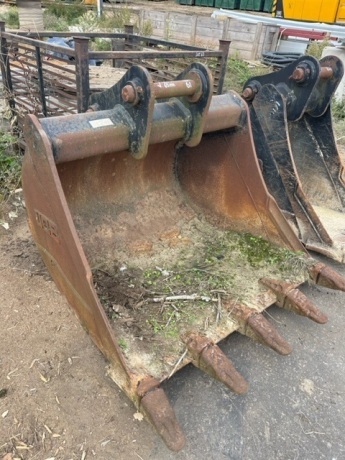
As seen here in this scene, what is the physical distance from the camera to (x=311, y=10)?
12.4 meters

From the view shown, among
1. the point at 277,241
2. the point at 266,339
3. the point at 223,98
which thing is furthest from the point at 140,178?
the point at 266,339

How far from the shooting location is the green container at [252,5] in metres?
16.4

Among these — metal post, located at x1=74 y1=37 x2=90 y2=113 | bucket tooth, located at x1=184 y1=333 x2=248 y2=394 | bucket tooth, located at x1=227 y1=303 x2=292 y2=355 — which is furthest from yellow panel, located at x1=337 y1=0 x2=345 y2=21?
bucket tooth, located at x1=184 y1=333 x2=248 y2=394

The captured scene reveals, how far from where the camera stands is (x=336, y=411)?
198 centimetres

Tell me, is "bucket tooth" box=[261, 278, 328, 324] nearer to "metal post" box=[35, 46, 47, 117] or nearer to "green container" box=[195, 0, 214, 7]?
"metal post" box=[35, 46, 47, 117]

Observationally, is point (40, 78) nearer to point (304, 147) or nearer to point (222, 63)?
point (222, 63)

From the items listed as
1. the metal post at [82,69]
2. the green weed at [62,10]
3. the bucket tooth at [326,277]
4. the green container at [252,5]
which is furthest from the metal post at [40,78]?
the green container at [252,5]

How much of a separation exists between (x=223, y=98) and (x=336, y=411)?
187cm

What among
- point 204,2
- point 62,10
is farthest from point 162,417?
point 204,2

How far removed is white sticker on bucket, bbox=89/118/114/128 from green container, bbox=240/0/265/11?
675 inches

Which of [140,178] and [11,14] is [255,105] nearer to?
[140,178]

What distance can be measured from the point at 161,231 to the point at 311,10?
12593 millimetres

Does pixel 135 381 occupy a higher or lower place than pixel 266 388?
higher

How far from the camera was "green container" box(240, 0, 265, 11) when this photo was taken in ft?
53.7
